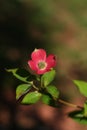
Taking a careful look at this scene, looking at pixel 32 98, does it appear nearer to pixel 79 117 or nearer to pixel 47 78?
pixel 47 78

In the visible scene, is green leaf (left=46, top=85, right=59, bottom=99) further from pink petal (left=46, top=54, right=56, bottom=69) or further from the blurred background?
the blurred background

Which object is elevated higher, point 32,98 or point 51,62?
point 51,62

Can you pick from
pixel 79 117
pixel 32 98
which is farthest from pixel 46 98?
pixel 79 117

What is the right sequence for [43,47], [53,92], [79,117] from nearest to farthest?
1. [53,92]
2. [79,117]
3. [43,47]

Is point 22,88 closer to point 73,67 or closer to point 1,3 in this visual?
point 73,67

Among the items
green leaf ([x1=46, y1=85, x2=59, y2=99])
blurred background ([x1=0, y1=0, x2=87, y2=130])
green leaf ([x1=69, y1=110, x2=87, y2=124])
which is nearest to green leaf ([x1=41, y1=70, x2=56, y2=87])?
green leaf ([x1=46, y1=85, x2=59, y2=99])
